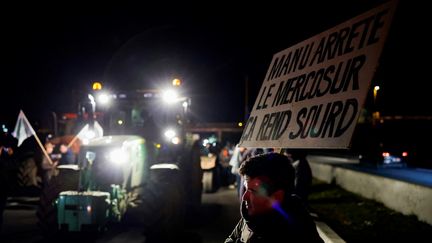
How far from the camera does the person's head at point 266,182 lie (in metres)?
2.55

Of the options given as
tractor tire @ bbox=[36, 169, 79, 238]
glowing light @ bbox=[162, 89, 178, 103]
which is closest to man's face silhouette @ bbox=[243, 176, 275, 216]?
tractor tire @ bbox=[36, 169, 79, 238]

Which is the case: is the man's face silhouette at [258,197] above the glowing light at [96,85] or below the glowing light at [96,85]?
below

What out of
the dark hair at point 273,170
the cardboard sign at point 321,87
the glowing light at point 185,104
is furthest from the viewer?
the glowing light at point 185,104

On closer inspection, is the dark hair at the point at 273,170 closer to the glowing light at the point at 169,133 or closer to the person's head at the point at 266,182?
the person's head at the point at 266,182

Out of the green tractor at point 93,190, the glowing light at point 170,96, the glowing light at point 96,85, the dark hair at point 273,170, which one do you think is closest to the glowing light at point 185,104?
the glowing light at point 170,96

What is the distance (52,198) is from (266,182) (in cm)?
771

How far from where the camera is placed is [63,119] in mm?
15344

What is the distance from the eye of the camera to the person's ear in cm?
255

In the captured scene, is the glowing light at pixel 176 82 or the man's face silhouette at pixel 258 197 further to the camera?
the glowing light at pixel 176 82

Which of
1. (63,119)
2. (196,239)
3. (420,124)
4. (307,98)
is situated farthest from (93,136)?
(420,124)

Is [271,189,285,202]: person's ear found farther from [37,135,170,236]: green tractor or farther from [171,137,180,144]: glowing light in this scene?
[171,137,180,144]: glowing light

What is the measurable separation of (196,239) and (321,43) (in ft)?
20.9

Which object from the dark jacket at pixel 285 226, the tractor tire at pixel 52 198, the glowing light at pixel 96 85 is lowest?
the tractor tire at pixel 52 198

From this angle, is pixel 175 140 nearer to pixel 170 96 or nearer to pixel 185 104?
pixel 185 104
